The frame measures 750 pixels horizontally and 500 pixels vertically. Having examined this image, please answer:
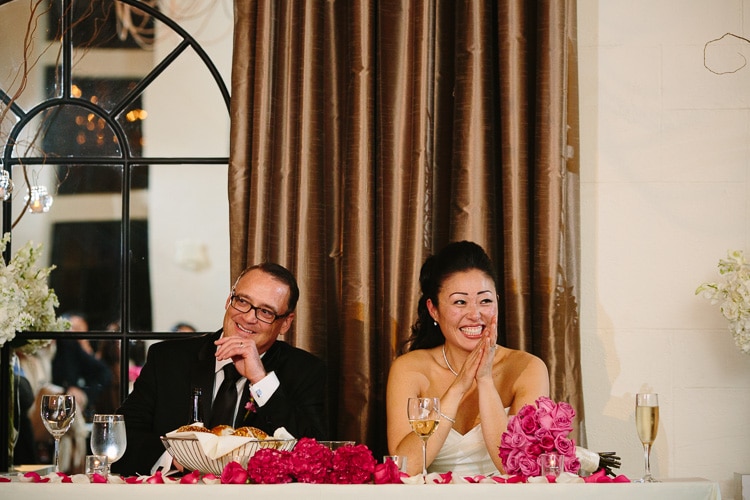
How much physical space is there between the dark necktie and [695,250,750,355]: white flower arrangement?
1498mm

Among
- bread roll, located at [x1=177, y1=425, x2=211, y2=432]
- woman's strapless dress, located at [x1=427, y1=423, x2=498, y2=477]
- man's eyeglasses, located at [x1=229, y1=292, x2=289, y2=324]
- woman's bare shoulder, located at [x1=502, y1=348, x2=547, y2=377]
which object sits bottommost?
woman's strapless dress, located at [x1=427, y1=423, x2=498, y2=477]

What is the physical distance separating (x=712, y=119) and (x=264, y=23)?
5.21 feet

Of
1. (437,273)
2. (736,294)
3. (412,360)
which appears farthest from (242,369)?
(736,294)

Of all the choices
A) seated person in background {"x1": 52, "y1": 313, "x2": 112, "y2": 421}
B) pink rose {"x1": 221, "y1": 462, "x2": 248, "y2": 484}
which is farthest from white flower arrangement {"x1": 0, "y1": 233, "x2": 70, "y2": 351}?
pink rose {"x1": 221, "y1": 462, "x2": 248, "y2": 484}

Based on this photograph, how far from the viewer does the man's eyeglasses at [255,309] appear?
274cm

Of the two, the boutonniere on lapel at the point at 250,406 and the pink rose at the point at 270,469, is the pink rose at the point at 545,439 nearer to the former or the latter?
the pink rose at the point at 270,469

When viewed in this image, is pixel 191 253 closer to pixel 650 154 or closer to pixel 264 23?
pixel 264 23

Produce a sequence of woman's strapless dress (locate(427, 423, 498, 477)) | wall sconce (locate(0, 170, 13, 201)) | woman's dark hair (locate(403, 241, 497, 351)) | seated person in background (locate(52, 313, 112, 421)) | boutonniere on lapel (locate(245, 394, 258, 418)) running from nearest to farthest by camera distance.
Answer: boutonniere on lapel (locate(245, 394, 258, 418)), woman's strapless dress (locate(427, 423, 498, 477)), woman's dark hair (locate(403, 241, 497, 351)), wall sconce (locate(0, 170, 13, 201)), seated person in background (locate(52, 313, 112, 421))

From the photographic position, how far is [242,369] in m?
2.63

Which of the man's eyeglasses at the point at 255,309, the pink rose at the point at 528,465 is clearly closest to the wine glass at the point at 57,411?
the man's eyeglasses at the point at 255,309

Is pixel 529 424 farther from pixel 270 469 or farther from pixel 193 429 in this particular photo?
pixel 193 429

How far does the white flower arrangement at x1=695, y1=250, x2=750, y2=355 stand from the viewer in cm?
276

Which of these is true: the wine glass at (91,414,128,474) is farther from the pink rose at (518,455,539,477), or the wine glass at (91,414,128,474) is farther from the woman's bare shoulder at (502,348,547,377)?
the woman's bare shoulder at (502,348,547,377)

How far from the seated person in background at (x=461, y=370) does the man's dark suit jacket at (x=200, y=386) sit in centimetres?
24
